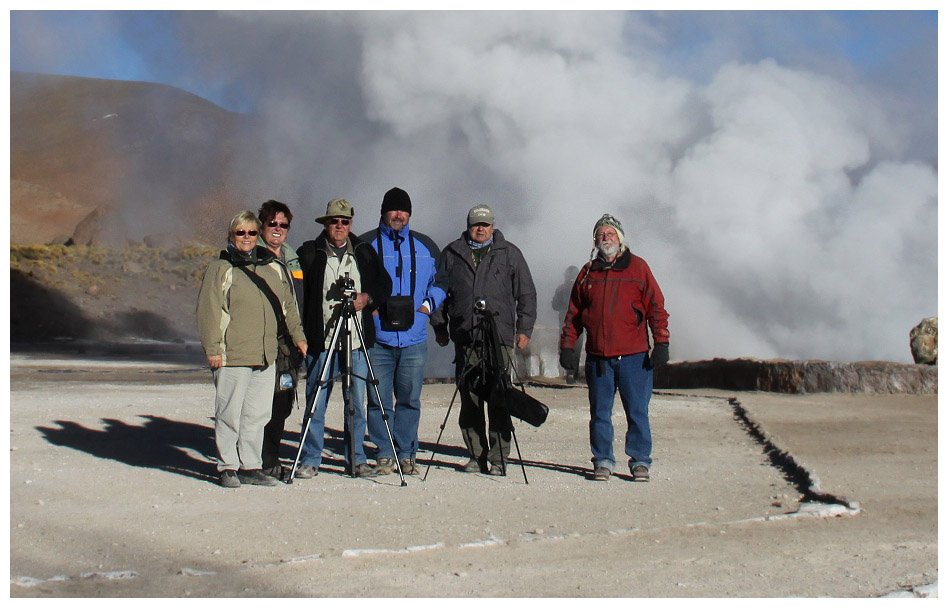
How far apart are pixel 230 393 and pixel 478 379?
121 centimetres

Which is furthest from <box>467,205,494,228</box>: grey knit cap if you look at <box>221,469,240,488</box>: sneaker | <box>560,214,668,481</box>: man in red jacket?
<box>221,469,240,488</box>: sneaker

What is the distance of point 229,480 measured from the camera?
17.5 ft

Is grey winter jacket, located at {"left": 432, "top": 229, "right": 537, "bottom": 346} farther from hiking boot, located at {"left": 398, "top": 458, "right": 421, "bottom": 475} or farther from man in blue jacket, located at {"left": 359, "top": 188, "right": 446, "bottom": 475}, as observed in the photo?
hiking boot, located at {"left": 398, "top": 458, "right": 421, "bottom": 475}

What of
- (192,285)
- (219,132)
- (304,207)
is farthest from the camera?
(219,132)

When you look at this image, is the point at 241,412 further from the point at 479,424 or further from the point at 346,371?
the point at 479,424

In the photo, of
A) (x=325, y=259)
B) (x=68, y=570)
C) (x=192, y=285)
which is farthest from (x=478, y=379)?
(x=192, y=285)

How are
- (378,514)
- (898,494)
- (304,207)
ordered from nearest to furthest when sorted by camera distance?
(378,514) → (898,494) → (304,207)

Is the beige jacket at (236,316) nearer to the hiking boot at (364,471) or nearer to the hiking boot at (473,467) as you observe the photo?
the hiking boot at (364,471)

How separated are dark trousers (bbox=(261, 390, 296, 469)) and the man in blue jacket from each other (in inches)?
16.4

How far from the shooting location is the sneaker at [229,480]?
17.5 ft

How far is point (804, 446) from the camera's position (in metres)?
7.05

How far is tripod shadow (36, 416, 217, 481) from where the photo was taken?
612cm

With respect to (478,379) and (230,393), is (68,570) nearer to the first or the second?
(230,393)

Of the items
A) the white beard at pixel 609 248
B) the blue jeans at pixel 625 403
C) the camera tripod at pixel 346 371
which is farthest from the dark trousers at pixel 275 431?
the white beard at pixel 609 248
